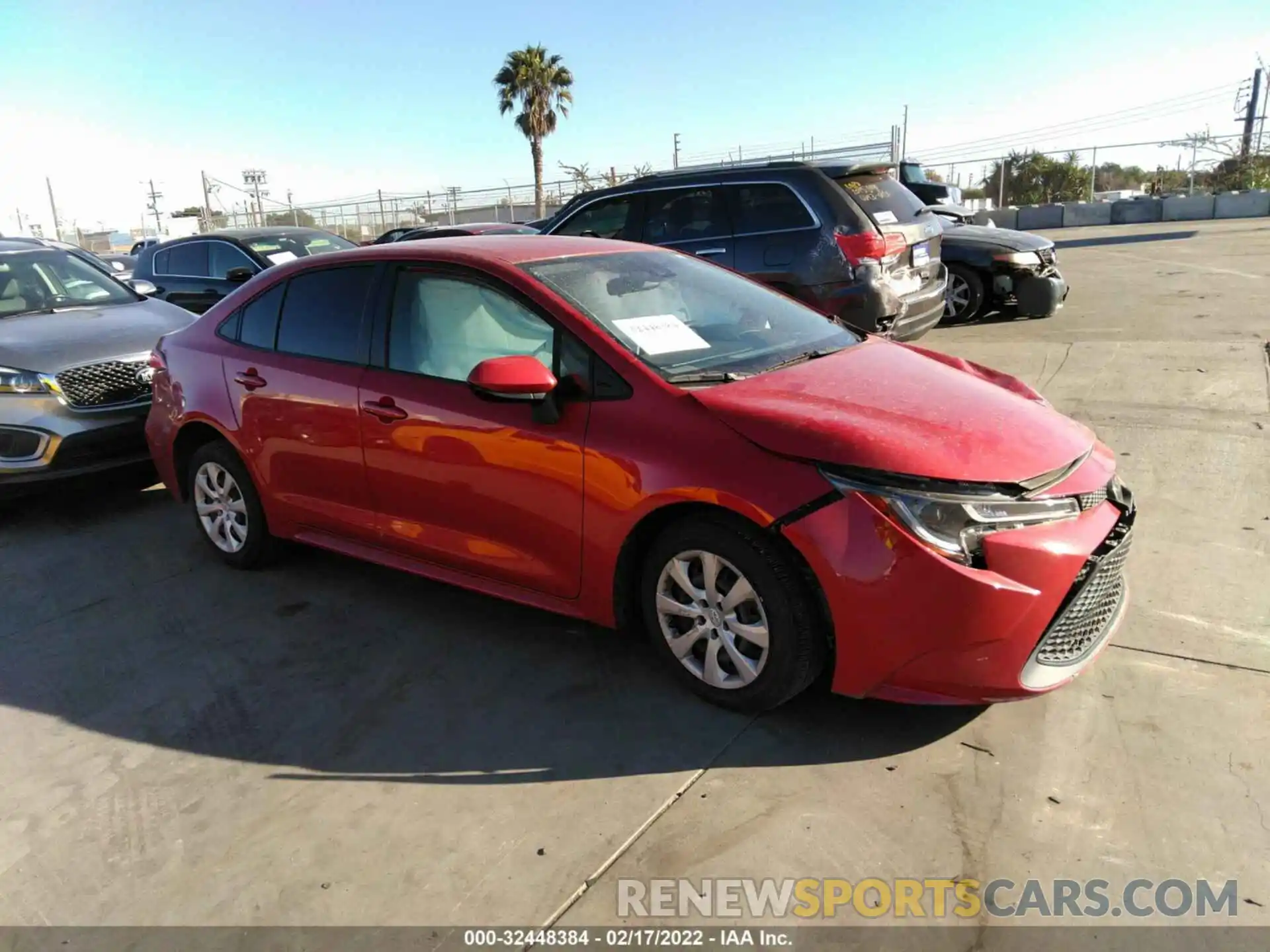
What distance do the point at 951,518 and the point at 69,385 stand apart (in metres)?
5.52

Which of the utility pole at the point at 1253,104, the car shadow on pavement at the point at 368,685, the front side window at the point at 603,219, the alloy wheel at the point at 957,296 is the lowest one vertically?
the car shadow on pavement at the point at 368,685

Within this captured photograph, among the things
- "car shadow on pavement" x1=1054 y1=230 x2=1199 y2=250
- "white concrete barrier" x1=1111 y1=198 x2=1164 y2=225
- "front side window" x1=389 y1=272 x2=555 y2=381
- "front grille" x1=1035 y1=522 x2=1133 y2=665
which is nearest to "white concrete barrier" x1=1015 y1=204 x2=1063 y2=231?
"white concrete barrier" x1=1111 y1=198 x2=1164 y2=225

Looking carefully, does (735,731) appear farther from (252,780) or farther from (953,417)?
(252,780)

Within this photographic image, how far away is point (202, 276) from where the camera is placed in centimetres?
1057

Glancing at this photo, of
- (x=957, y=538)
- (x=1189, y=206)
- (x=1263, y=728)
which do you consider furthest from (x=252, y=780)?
(x=1189, y=206)

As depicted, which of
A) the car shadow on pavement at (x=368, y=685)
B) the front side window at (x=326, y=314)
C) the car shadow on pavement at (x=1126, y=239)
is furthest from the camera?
the car shadow on pavement at (x=1126, y=239)

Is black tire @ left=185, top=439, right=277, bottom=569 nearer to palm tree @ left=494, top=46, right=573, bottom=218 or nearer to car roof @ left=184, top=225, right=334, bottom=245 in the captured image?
car roof @ left=184, top=225, right=334, bottom=245

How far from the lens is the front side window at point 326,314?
423 centimetres

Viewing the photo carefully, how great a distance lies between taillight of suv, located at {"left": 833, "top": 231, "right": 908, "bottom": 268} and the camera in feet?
23.4

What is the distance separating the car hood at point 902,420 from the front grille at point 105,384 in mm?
4564

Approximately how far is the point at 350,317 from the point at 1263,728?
12.6ft

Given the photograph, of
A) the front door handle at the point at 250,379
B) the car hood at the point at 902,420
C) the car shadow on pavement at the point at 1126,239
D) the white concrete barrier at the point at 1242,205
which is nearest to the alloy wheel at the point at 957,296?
the car hood at the point at 902,420

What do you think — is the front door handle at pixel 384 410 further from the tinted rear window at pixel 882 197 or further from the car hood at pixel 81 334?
the tinted rear window at pixel 882 197

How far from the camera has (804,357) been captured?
3.74 m
